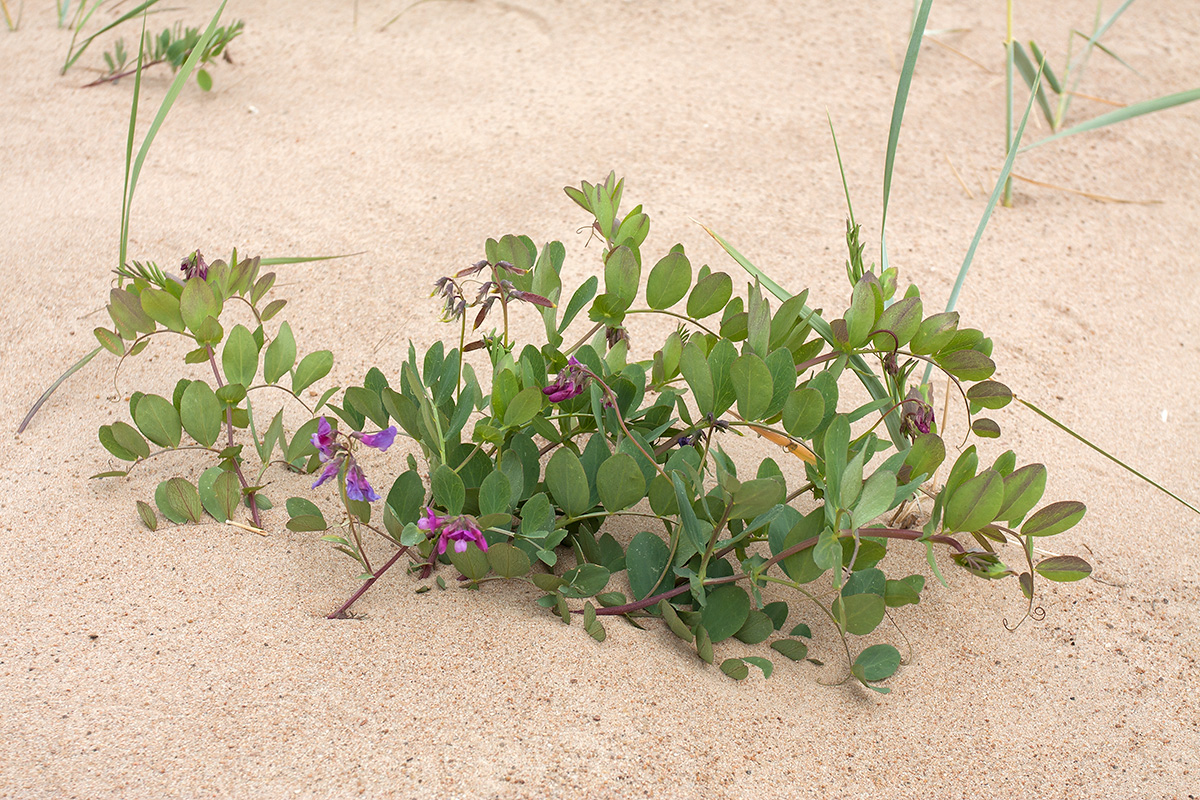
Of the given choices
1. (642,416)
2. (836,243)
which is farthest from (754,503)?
(836,243)

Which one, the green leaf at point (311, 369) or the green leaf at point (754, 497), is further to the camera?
the green leaf at point (311, 369)

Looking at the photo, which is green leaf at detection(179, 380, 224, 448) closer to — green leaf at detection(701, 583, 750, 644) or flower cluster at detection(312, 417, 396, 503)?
flower cluster at detection(312, 417, 396, 503)

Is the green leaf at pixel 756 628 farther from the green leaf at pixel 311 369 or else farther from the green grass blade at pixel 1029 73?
the green grass blade at pixel 1029 73

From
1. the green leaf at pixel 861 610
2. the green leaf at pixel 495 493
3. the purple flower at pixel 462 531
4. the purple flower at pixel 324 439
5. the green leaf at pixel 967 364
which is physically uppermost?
the green leaf at pixel 967 364

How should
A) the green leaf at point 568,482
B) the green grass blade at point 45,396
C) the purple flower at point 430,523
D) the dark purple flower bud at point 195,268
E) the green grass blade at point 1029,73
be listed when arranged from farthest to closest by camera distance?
the green grass blade at point 1029,73
the green grass blade at point 45,396
the dark purple flower bud at point 195,268
the green leaf at point 568,482
the purple flower at point 430,523

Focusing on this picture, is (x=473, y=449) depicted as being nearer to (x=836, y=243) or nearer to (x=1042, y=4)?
(x=836, y=243)

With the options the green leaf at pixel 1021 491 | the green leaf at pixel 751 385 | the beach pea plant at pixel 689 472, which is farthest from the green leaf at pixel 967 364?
the green leaf at pixel 751 385

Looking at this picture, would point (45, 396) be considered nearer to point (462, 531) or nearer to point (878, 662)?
point (462, 531)
